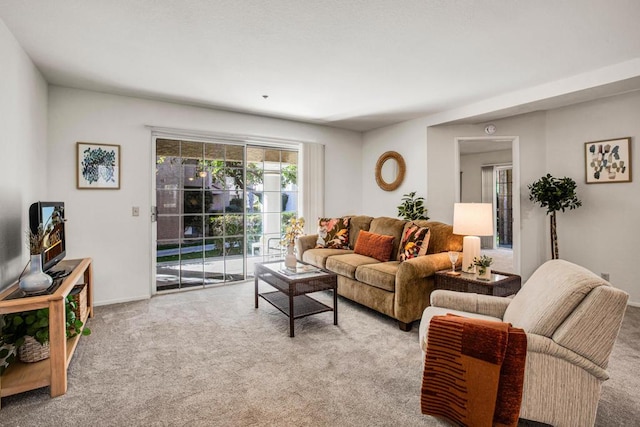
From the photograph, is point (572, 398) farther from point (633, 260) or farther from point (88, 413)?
point (633, 260)

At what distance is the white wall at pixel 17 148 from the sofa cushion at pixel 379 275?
2.88 meters

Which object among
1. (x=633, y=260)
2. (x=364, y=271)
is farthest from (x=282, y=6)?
(x=633, y=260)

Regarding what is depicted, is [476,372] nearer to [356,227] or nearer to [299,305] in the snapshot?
[299,305]

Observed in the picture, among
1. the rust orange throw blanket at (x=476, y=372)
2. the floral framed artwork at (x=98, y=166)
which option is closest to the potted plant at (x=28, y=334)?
the floral framed artwork at (x=98, y=166)

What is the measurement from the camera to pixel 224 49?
265 centimetres

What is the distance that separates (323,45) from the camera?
102 inches

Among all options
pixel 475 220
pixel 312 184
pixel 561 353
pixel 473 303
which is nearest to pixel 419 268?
pixel 475 220

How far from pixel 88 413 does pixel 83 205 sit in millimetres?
2534

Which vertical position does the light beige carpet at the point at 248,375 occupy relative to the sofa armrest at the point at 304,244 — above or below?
below

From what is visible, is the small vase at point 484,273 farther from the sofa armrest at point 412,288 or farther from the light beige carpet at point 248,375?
the light beige carpet at point 248,375

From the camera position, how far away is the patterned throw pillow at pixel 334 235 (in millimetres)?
4449

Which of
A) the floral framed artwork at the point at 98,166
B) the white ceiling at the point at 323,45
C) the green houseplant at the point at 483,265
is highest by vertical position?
the white ceiling at the point at 323,45

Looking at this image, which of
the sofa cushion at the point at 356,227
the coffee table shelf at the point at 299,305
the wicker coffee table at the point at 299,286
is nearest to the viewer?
the wicker coffee table at the point at 299,286

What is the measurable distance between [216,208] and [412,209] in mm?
2802
